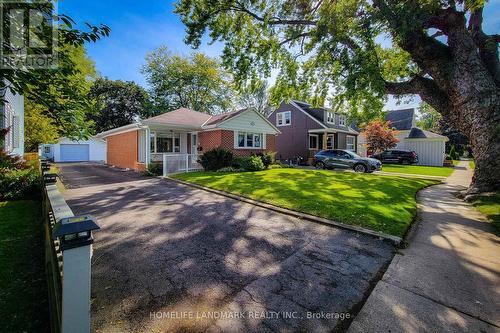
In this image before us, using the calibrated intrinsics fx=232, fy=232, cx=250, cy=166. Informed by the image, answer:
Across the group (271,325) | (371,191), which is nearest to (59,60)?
(271,325)

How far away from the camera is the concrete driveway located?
2551 millimetres

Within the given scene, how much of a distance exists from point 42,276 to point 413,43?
43.2 feet

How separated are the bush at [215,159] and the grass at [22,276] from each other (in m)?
9.81

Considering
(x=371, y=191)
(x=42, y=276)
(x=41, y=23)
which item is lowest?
(x=42, y=276)

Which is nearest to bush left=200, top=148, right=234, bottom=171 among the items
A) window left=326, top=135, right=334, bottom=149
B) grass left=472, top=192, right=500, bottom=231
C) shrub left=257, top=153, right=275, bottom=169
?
shrub left=257, top=153, right=275, bottom=169

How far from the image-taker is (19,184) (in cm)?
800

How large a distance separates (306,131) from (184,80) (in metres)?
19.9

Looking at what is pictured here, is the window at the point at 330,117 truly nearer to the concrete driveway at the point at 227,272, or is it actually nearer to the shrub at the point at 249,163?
the shrub at the point at 249,163

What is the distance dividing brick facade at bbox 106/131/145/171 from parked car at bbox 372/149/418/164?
25979 mm

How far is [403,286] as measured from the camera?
10.7ft

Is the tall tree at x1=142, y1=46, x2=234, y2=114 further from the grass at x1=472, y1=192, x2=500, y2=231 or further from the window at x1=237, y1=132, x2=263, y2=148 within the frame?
the grass at x1=472, y1=192, x2=500, y2=231

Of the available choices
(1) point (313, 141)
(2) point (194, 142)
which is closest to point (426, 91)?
(2) point (194, 142)

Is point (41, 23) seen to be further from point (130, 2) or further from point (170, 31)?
point (170, 31)

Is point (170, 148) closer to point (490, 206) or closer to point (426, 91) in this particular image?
point (426, 91)
